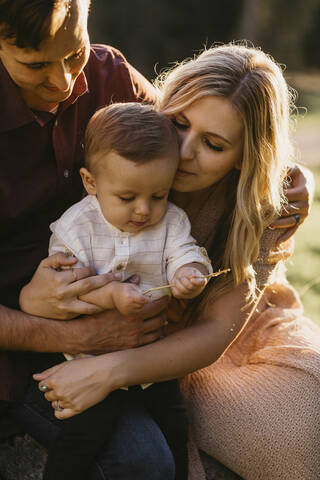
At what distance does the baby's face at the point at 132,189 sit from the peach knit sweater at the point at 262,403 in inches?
20.0

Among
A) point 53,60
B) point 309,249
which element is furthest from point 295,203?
point 309,249

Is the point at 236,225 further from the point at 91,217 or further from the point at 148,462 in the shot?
the point at 148,462

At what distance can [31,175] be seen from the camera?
8.17ft

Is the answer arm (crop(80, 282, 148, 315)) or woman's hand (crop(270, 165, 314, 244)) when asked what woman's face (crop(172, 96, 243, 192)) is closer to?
woman's hand (crop(270, 165, 314, 244))

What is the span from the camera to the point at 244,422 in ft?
8.34

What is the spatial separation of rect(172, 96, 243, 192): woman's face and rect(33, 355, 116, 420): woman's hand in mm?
808

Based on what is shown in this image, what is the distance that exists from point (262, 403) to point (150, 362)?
24.2 inches

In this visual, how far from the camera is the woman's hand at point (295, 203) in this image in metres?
2.72

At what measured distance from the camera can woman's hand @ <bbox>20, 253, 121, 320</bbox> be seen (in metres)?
2.24

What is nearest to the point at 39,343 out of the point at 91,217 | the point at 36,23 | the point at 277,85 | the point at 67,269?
the point at 67,269

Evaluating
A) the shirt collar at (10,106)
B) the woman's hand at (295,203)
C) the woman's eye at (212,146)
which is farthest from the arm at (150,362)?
the shirt collar at (10,106)

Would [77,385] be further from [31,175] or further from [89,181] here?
[31,175]

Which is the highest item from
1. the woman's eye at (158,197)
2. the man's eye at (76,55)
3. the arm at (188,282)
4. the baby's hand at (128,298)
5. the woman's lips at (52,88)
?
the man's eye at (76,55)

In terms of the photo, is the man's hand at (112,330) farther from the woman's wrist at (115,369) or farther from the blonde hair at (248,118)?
the blonde hair at (248,118)
